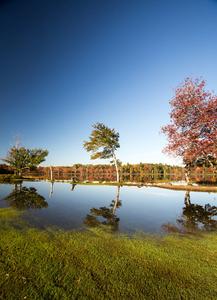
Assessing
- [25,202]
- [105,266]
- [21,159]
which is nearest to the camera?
[105,266]

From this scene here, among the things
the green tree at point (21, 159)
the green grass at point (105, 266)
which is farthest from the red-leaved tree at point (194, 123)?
the green tree at point (21, 159)

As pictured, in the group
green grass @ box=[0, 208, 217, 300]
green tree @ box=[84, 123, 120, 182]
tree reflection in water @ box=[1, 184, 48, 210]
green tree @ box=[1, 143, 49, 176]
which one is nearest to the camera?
green grass @ box=[0, 208, 217, 300]

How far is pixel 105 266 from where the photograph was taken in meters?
3.07

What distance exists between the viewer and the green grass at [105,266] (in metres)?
2.40

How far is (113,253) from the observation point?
3668 millimetres

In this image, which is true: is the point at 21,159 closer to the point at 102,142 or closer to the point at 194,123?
the point at 102,142

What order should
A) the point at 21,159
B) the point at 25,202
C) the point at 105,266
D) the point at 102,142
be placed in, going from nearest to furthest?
the point at 105,266, the point at 25,202, the point at 102,142, the point at 21,159

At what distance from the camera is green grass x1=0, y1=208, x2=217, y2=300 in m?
2.40

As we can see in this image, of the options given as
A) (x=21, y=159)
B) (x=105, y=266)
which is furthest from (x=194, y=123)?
(x=21, y=159)

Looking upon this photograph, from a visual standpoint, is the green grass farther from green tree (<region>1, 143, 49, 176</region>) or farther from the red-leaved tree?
green tree (<region>1, 143, 49, 176</region>)

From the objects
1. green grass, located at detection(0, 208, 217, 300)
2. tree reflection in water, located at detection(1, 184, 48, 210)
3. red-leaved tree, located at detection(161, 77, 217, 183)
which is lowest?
tree reflection in water, located at detection(1, 184, 48, 210)

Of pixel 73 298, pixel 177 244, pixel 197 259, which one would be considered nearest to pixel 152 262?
pixel 197 259

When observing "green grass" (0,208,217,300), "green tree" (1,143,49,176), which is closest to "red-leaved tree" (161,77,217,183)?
"green grass" (0,208,217,300)

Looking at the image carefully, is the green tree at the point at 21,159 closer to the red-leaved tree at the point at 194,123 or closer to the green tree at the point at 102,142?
the green tree at the point at 102,142
